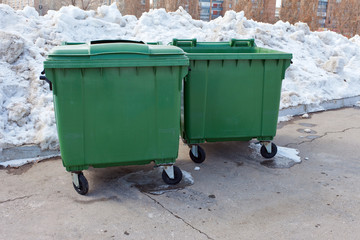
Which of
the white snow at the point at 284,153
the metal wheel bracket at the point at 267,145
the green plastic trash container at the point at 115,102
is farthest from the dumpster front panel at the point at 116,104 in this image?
the white snow at the point at 284,153

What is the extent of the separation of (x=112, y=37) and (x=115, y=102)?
5.04 m

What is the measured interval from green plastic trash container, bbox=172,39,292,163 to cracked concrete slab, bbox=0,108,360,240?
0.44 meters

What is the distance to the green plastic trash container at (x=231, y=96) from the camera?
419cm

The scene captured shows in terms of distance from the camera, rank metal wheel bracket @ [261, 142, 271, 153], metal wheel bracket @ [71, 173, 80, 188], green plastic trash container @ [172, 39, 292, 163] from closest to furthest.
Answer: metal wheel bracket @ [71, 173, 80, 188]
green plastic trash container @ [172, 39, 292, 163]
metal wheel bracket @ [261, 142, 271, 153]

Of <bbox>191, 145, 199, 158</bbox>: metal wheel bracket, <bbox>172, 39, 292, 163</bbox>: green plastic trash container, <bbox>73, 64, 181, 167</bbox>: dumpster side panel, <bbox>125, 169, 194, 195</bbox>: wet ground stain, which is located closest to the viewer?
<bbox>73, 64, 181, 167</bbox>: dumpster side panel

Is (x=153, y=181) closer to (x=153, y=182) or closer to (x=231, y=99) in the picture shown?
(x=153, y=182)

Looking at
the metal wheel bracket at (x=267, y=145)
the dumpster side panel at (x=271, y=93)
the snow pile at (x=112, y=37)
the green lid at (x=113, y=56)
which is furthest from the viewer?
the snow pile at (x=112, y=37)

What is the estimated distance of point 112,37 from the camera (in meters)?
8.16

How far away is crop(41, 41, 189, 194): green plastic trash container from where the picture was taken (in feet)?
11.0

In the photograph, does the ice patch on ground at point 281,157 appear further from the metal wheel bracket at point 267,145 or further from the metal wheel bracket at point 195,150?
the metal wheel bracket at point 195,150

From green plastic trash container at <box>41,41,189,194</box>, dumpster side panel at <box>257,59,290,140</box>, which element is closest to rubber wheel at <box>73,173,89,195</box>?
green plastic trash container at <box>41,41,189,194</box>

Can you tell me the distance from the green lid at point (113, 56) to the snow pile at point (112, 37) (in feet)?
5.44

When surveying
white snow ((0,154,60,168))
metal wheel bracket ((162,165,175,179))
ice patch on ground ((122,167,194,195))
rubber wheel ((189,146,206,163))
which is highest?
metal wheel bracket ((162,165,175,179))

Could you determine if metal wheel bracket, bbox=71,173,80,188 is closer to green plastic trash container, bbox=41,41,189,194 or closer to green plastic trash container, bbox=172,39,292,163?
green plastic trash container, bbox=41,41,189,194
